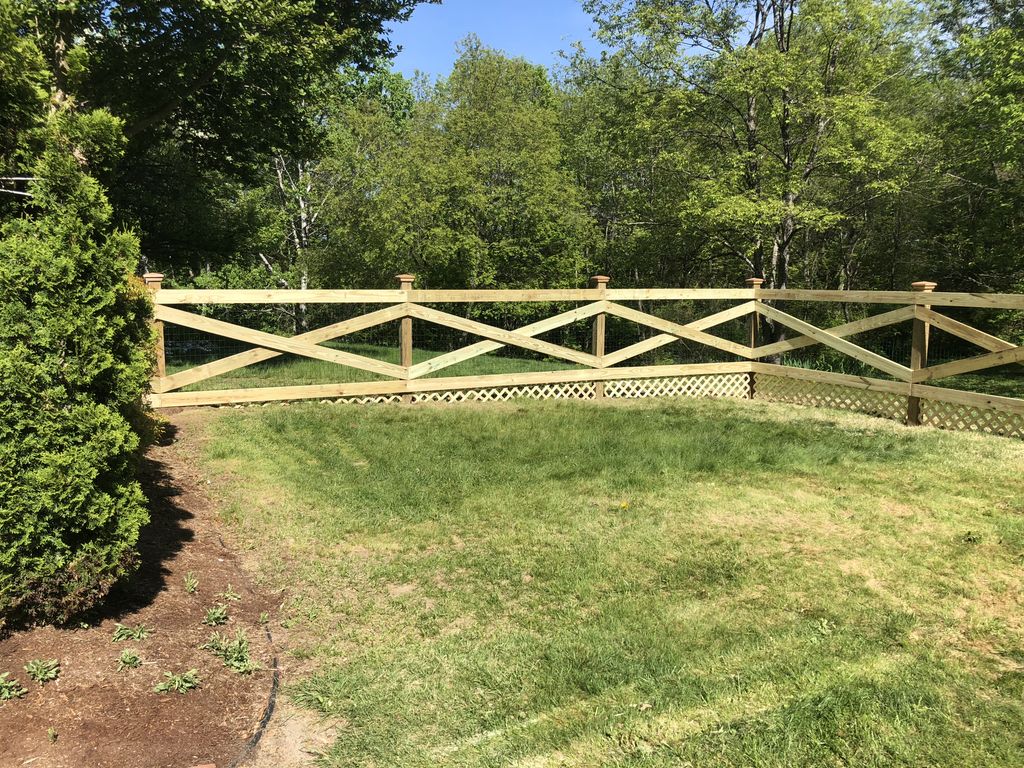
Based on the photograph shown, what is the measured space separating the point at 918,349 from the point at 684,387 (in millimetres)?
3296

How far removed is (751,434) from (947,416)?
2735 millimetres

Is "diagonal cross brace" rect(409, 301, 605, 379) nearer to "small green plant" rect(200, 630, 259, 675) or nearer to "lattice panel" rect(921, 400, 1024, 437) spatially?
"lattice panel" rect(921, 400, 1024, 437)

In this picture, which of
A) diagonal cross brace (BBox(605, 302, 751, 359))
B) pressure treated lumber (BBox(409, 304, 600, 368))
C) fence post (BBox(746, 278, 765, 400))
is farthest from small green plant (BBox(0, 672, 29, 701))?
fence post (BBox(746, 278, 765, 400))

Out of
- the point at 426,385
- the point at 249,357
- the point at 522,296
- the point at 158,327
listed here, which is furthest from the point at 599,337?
the point at 158,327

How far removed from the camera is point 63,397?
3.06 meters

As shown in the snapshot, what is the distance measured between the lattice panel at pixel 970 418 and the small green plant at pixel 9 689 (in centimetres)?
914

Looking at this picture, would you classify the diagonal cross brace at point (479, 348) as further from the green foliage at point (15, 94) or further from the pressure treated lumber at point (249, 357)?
the green foliage at point (15, 94)

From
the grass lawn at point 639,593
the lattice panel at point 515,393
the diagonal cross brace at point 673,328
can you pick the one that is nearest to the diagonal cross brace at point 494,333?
the lattice panel at point 515,393

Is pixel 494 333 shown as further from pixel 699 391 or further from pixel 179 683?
pixel 179 683

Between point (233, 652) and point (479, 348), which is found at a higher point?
point (479, 348)

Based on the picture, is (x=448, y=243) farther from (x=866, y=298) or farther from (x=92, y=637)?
(x=92, y=637)

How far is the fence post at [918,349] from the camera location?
8.62 meters

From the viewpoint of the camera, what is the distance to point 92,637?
315cm

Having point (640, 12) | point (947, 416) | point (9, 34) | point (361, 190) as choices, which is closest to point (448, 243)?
point (361, 190)
